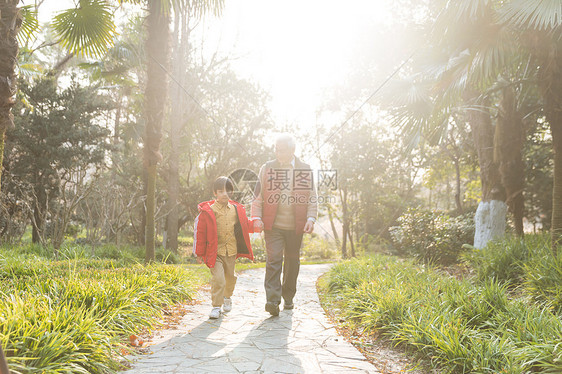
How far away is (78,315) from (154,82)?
4.08 meters

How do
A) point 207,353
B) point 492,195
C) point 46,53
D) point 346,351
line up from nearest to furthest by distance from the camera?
point 207,353
point 346,351
point 492,195
point 46,53

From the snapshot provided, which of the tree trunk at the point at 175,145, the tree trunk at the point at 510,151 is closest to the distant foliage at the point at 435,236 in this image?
the tree trunk at the point at 510,151

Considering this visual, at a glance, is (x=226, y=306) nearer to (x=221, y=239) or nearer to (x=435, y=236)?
(x=221, y=239)

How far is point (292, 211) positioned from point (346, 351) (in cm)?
145

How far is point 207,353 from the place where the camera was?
2771 millimetres

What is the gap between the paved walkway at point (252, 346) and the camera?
2531 millimetres

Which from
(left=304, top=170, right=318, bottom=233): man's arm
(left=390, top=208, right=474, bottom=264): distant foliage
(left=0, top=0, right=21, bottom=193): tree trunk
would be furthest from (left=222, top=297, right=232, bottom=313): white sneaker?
(left=390, top=208, right=474, bottom=264): distant foliage

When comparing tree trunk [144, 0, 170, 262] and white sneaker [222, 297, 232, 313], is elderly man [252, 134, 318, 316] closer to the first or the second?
white sneaker [222, 297, 232, 313]

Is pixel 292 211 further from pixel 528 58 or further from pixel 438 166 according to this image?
pixel 438 166

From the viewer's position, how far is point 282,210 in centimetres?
388

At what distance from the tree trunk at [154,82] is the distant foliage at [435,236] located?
6188 mm

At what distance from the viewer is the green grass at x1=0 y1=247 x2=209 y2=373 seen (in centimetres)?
210


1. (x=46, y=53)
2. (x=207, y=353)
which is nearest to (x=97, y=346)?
(x=207, y=353)

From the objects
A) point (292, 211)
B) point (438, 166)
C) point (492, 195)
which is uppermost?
point (438, 166)
